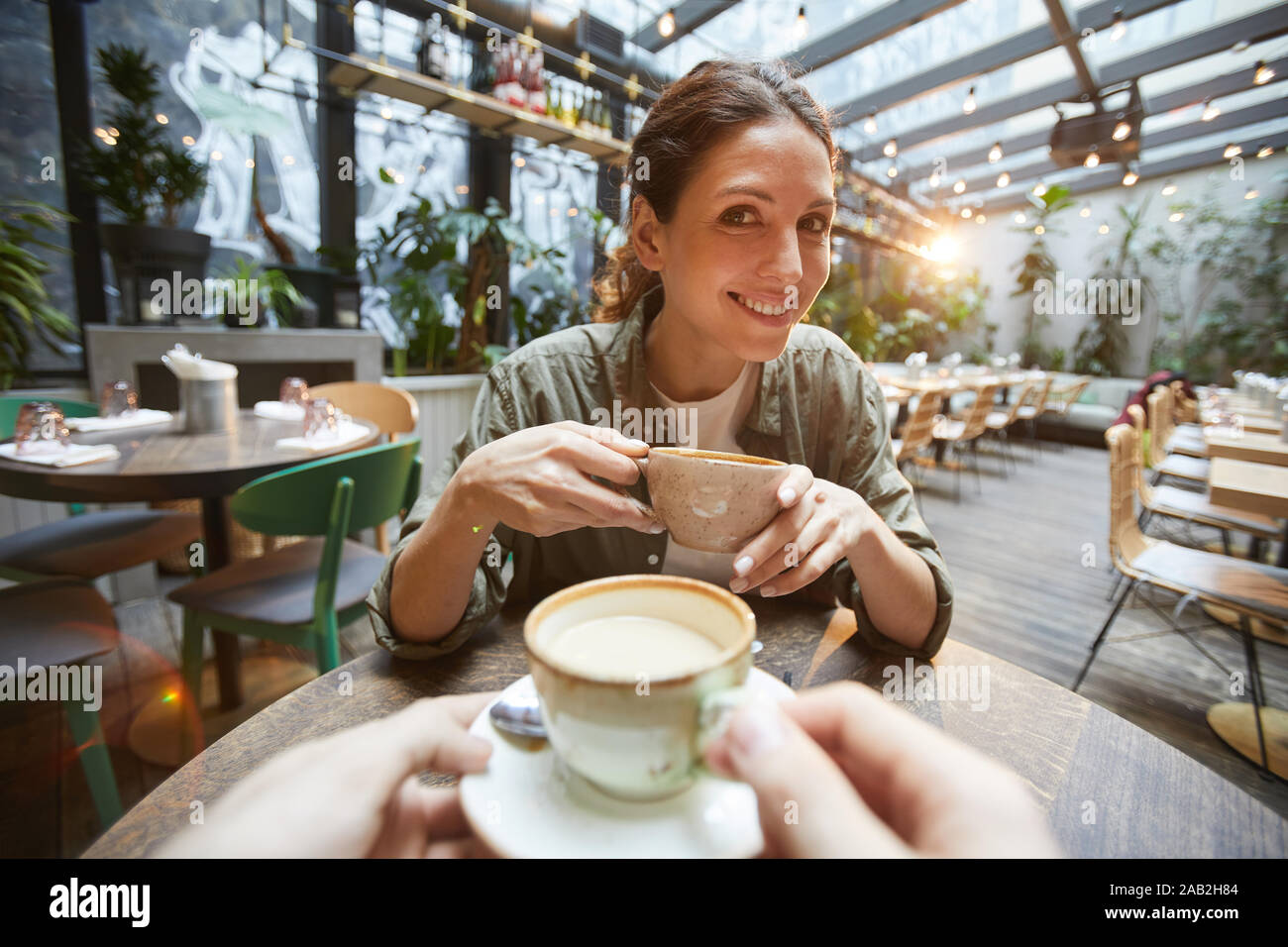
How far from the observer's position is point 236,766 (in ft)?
1.89

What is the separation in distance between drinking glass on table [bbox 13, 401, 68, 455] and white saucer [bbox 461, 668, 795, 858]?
191cm

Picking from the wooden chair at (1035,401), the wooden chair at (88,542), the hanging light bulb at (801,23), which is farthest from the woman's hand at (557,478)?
the wooden chair at (1035,401)

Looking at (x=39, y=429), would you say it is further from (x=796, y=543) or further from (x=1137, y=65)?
(x=1137, y=65)

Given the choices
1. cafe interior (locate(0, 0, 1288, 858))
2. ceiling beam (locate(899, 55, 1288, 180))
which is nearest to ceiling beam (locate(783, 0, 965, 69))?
cafe interior (locate(0, 0, 1288, 858))

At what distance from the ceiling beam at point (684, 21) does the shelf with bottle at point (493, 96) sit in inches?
60.4

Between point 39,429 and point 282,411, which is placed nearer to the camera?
point 39,429

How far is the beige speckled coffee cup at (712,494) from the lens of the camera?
2.07 feet

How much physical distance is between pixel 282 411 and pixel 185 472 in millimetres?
1018

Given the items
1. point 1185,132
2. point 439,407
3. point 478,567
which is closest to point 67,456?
point 478,567

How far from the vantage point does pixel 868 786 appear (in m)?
0.36

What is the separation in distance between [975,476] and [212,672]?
22.2 ft
